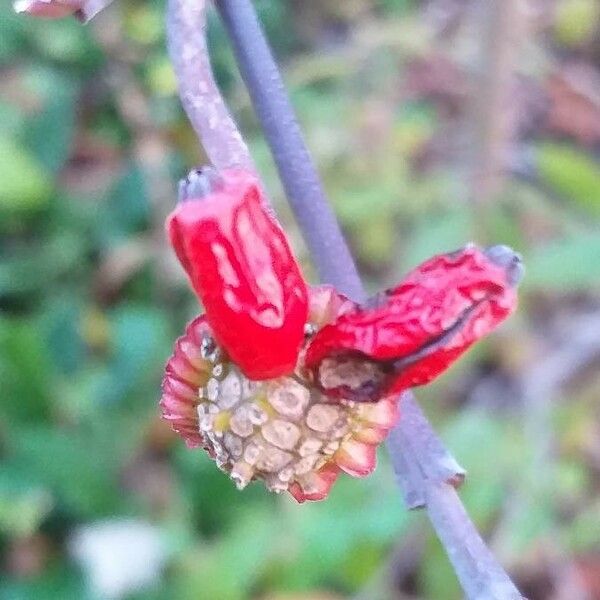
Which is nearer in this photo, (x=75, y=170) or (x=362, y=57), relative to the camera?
(x=362, y=57)

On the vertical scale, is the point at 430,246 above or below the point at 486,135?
below

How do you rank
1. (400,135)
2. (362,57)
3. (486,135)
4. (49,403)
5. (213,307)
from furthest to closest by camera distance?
(400,135)
(362,57)
(49,403)
(486,135)
(213,307)

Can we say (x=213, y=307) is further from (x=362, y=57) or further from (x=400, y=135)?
Result: (x=400, y=135)

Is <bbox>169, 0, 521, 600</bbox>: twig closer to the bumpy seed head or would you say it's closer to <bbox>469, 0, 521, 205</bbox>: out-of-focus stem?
the bumpy seed head

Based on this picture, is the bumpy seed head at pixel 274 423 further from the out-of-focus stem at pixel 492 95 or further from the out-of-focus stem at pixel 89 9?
the out-of-focus stem at pixel 492 95

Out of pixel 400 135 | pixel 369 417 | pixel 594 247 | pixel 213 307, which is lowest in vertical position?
pixel 594 247

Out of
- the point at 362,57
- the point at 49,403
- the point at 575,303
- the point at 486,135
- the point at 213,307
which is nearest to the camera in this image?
the point at 213,307

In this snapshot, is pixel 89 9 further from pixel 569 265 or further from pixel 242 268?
pixel 569 265

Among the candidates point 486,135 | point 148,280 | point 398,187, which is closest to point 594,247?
point 486,135

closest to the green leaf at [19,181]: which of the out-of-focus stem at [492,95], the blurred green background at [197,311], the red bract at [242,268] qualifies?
the blurred green background at [197,311]
